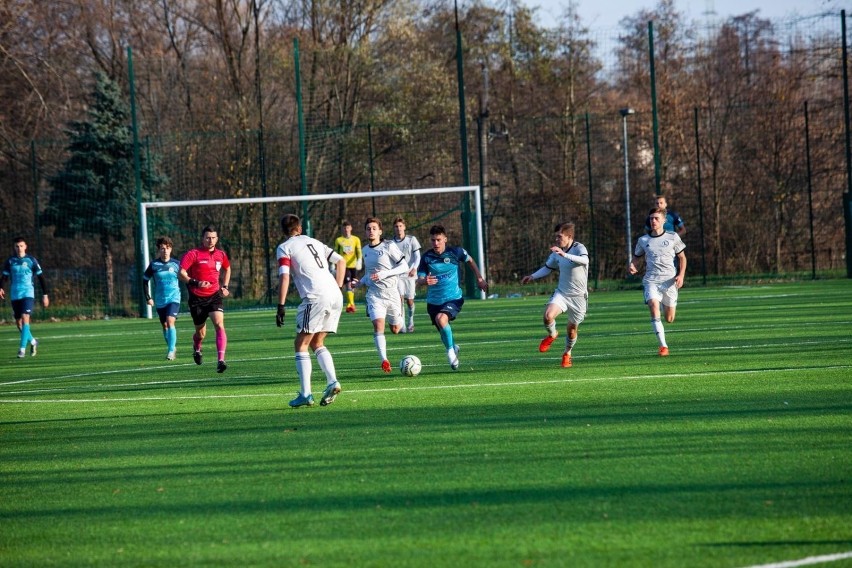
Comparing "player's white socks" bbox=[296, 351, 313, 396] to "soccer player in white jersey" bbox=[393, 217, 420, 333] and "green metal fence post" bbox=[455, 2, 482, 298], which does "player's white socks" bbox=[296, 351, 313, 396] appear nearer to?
"soccer player in white jersey" bbox=[393, 217, 420, 333]

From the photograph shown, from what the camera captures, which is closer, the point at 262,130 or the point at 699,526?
the point at 699,526

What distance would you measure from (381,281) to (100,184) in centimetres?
Answer: 2248

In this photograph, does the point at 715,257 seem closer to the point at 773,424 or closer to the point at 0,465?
the point at 773,424

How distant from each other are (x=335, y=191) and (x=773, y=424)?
2463cm

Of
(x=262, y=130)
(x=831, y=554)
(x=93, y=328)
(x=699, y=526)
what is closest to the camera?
(x=831, y=554)

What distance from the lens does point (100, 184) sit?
112ft

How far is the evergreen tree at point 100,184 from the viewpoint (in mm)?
32875

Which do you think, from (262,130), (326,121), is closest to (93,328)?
(262,130)

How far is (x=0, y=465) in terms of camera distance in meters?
8.21

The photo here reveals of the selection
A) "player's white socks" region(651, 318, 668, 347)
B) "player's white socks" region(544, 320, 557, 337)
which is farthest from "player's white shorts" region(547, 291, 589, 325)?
"player's white socks" region(651, 318, 668, 347)

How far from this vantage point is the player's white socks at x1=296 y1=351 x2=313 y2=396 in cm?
1037

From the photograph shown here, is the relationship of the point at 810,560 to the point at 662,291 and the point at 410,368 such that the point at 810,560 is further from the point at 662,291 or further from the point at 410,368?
the point at 662,291

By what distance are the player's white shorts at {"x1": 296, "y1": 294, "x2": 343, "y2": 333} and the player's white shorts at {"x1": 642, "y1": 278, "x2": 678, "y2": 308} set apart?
550 centimetres

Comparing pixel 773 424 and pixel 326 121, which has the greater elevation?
pixel 326 121
